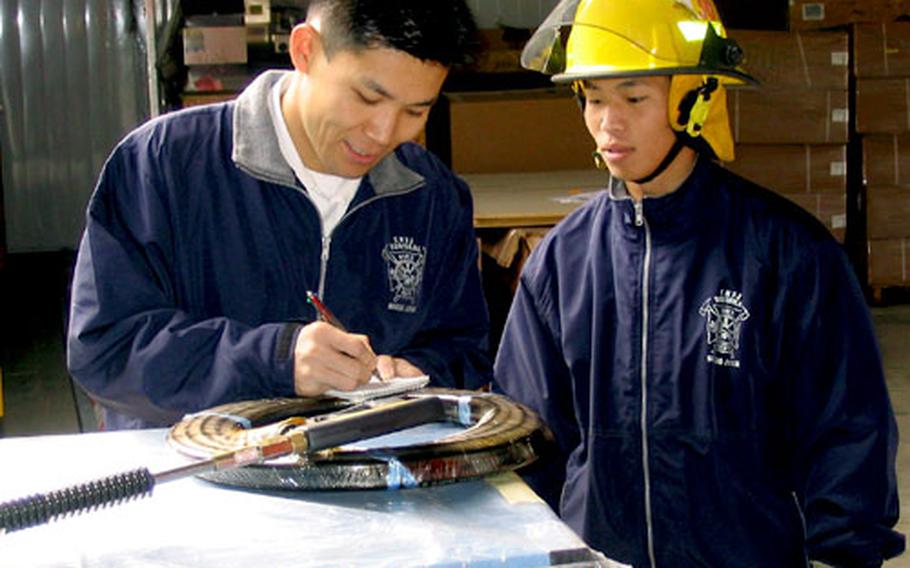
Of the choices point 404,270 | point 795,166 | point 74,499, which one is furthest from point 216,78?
point 74,499

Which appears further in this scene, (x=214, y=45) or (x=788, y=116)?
(x=788, y=116)

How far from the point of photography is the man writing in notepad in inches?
68.9

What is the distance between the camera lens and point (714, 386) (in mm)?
1977

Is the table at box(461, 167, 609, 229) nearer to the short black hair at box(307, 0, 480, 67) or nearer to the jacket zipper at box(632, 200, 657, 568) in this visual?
the jacket zipper at box(632, 200, 657, 568)

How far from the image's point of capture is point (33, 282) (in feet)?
29.0

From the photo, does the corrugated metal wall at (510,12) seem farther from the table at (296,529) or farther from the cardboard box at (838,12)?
the table at (296,529)

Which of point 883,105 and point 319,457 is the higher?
point 883,105

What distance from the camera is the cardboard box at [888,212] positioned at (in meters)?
7.30

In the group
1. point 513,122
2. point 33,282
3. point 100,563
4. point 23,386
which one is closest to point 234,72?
point 513,122

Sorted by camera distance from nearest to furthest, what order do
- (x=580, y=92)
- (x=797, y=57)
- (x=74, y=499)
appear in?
(x=74, y=499), (x=580, y=92), (x=797, y=57)

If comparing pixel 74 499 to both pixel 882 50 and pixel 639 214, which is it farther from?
pixel 882 50

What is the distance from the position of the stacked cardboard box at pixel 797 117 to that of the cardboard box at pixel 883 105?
0.14 meters

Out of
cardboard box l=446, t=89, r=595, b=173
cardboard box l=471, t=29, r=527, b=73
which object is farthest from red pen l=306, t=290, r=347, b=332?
cardboard box l=471, t=29, r=527, b=73

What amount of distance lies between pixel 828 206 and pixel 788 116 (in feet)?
1.93
